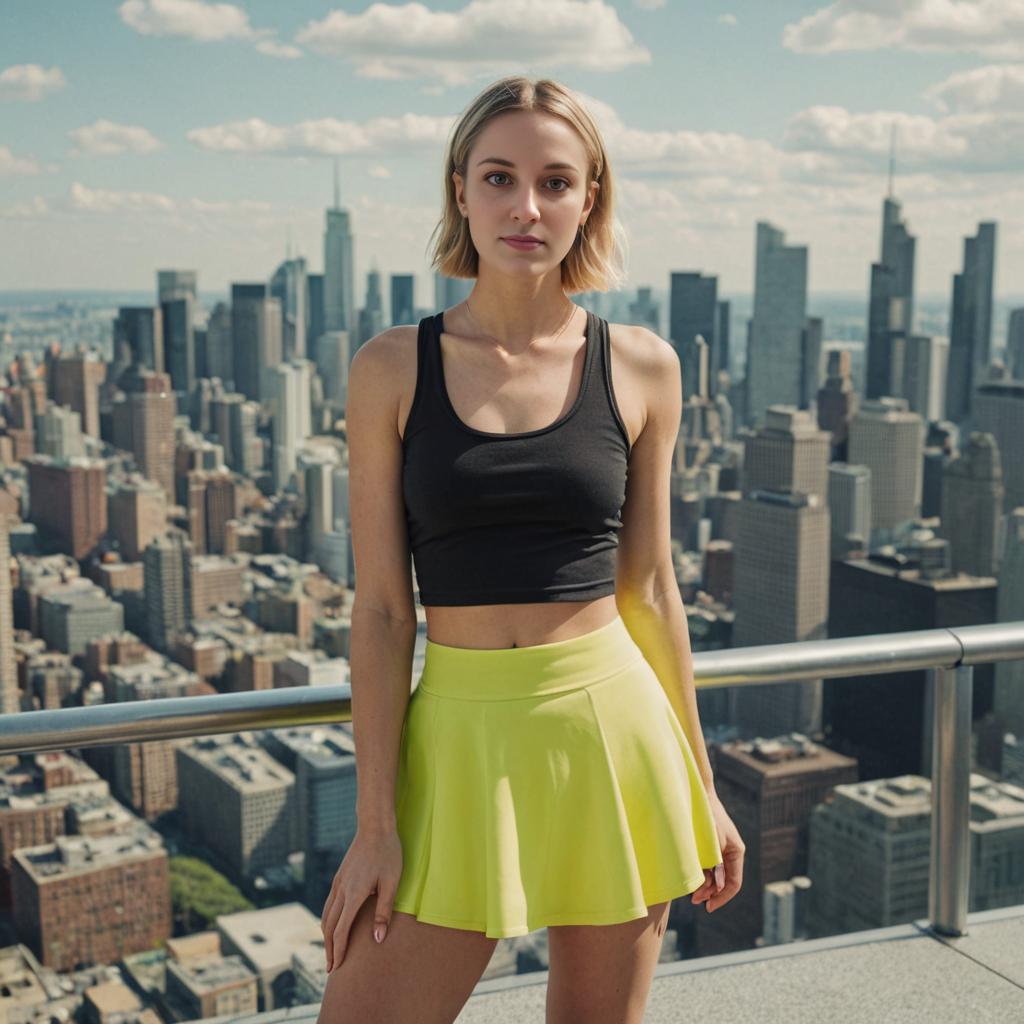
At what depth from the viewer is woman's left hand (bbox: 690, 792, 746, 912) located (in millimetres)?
1250

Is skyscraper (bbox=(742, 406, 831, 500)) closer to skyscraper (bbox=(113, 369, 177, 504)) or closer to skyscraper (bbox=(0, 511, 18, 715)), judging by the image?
skyscraper (bbox=(113, 369, 177, 504))

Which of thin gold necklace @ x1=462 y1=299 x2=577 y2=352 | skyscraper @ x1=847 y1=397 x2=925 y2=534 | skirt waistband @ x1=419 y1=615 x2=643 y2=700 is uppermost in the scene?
thin gold necklace @ x1=462 y1=299 x2=577 y2=352

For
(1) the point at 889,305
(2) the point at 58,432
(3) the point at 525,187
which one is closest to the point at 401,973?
(3) the point at 525,187

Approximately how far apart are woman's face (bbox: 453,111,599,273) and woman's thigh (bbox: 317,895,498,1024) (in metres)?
0.57

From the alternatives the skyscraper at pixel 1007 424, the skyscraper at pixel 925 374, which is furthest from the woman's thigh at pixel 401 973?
the skyscraper at pixel 925 374

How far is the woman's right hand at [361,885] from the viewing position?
108 cm

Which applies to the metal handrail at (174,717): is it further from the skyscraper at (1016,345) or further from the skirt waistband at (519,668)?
the skyscraper at (1016,345)

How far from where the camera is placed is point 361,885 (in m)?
1.08

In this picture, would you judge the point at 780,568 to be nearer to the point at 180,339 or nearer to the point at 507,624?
the point at 180,339

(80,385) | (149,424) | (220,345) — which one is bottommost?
(149,424)

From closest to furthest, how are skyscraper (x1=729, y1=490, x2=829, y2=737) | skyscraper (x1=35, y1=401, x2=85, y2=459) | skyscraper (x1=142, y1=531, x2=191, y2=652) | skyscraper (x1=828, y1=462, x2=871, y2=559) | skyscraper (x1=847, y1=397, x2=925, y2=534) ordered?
skyscraper (x1=729, y1=490, x2=829, y2=737) < skyscraper (x1=142, y1=531, x2=191, y2=652) < skyscraper (x1=828, y1=462, x2=871, y2=559) < skyscraper (x1=847, y1=397, x2=925, y2=534) < skyscraper (x1=35, y1=401, x2=85, y2=459)

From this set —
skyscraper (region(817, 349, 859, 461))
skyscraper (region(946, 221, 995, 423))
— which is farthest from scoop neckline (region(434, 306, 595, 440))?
skyscraper (region(946, 221, 995, 423))

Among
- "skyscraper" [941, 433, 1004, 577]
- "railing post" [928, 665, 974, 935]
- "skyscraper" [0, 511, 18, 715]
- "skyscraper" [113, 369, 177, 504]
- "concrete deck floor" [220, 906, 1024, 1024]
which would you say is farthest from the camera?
"skyscraper" [113, 369, 177, 504]

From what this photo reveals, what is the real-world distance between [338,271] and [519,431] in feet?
126
